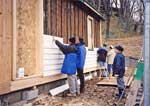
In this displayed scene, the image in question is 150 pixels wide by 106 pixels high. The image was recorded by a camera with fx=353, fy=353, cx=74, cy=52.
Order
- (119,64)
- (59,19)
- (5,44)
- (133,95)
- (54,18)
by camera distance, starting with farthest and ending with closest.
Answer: (59,19) → (54,18) → (119,64) → (133,95) → (5,44)

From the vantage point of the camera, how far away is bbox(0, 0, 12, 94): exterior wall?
7068 mm

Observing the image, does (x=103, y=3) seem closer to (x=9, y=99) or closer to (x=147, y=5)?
(x=9, y=99)

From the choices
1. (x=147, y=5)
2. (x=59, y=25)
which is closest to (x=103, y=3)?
(x=59, y=25)

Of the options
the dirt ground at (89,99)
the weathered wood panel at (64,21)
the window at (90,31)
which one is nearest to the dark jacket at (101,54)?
the window at (90,31)

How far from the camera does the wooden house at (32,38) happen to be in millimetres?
7275

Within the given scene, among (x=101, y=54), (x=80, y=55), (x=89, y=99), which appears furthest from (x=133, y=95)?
(x=101, y=54)

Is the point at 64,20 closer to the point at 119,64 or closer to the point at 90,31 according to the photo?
the point at 119,64

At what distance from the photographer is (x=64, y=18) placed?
40.7 feet

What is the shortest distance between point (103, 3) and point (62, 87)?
41961 mm

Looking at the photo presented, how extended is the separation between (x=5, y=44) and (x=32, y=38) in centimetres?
222

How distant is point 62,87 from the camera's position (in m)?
11.3

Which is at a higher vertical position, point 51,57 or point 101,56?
point 51,57

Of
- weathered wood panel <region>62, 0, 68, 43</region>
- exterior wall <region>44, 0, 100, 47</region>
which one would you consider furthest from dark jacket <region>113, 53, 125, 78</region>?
weathered wood panel <region>62, 0, 68, 43</region>

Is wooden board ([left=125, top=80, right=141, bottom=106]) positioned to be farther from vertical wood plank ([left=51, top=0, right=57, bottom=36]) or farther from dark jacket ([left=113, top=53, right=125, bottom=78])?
vertical wood plank ([left=51, top=0, right=57, bottom=36])
